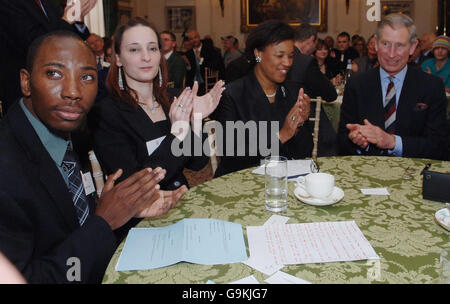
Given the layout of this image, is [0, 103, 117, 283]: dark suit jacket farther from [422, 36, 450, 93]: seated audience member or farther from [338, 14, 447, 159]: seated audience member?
[422, 36, 450, 93]: seated audience member

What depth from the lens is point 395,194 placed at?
5.62 ft

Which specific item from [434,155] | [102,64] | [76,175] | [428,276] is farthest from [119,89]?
[102,64]

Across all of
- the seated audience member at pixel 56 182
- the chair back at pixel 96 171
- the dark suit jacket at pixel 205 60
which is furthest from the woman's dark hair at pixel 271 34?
the dark suit jacket at pixel 205 60

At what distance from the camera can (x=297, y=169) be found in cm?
206

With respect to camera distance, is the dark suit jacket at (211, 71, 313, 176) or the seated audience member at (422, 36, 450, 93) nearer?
the dark suit jacket at (211, 71, 313, 176)

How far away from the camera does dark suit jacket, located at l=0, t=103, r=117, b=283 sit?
112 cm

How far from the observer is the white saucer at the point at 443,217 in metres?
1.37

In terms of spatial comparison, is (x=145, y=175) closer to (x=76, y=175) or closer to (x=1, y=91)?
(x=76, y=175)

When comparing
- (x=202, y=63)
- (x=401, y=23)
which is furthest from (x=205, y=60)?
(x=401, y=23)

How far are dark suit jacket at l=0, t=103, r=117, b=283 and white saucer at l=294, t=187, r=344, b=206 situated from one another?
748 mm

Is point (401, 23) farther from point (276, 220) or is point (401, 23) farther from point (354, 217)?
point (276, 220)

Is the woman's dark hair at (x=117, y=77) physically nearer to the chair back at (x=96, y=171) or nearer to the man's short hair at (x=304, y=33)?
the chair back at (x=96, y=171)

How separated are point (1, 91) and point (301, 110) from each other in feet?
5.51

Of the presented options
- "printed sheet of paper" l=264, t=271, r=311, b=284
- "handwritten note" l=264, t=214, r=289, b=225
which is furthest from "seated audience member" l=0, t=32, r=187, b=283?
"printed sheet of paper" l=264, t=271, r=311, b=284
